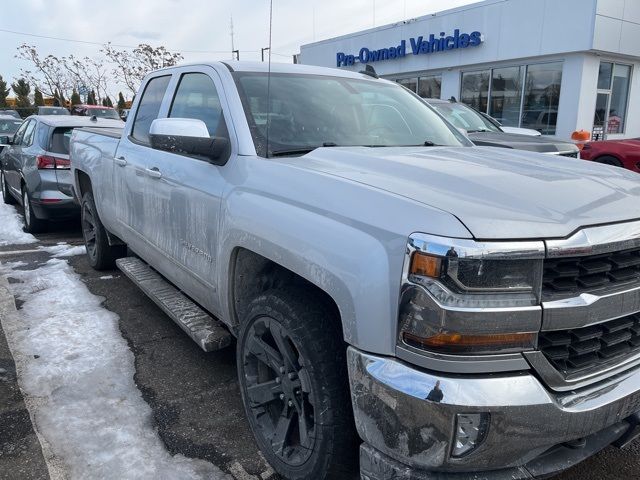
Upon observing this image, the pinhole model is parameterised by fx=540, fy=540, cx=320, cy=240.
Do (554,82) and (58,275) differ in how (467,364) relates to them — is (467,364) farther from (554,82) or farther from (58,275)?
(554,82)

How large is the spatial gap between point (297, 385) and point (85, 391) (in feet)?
5.40

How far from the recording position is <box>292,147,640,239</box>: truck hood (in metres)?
1.78

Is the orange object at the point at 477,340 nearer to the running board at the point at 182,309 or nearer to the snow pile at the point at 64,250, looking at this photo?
the running board at the point at 182,309

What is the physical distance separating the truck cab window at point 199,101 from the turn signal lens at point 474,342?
1796 millimetres

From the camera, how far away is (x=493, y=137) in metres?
7.04

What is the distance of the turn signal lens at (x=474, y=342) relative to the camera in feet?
5.62

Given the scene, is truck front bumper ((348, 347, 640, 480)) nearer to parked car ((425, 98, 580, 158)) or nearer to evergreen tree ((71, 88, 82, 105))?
parked car ((425, 98, 580, 158))

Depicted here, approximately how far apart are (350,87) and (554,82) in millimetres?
14594

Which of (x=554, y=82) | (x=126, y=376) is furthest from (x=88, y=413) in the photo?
(x=554, y=82)

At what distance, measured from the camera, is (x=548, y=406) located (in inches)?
67.7

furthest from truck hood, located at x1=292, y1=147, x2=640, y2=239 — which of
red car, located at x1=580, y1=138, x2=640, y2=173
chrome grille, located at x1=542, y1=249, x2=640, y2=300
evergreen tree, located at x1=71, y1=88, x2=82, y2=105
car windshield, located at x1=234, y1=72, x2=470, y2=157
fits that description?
evergreen tree, located at x1=71, y1=88, x2=82, y2=105

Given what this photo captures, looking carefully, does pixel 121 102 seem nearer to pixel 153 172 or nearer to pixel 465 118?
pixel 465 118

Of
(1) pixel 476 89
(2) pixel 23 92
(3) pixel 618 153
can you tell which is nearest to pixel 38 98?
(2) pixel 23 92

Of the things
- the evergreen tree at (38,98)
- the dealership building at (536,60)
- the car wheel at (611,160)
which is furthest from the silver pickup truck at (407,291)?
the evergreen tree at (38,98)
